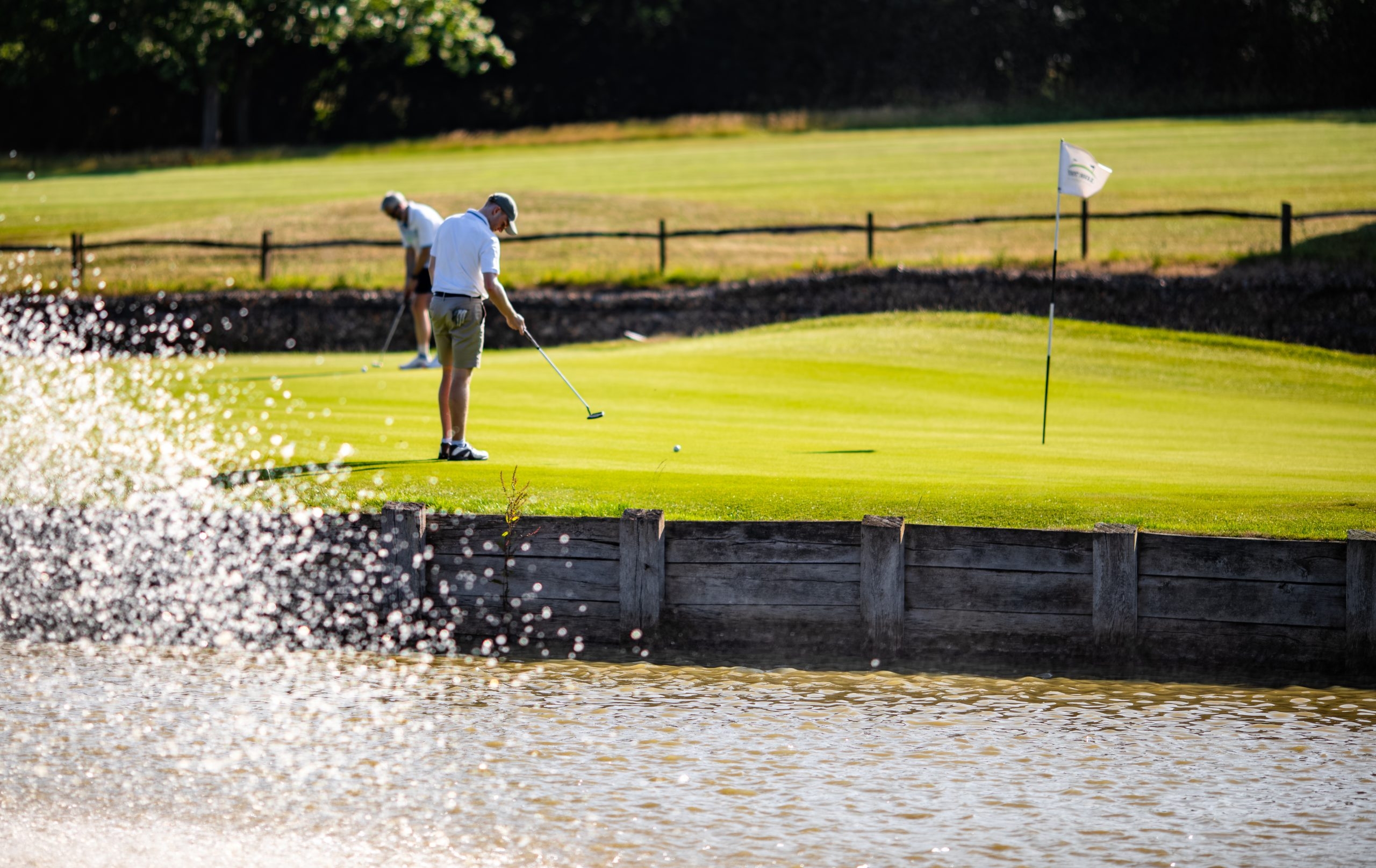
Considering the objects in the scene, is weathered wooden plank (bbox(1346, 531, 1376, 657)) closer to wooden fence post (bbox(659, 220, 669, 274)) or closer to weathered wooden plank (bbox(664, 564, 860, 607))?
weathered wooden plank (bbox(664, 564, 860, 607))

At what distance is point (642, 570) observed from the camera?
369 inches

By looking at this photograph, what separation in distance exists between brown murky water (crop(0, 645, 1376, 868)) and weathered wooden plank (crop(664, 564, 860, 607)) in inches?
20.5

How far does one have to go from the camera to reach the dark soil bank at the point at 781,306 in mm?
25188

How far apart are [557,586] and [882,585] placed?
6.87 ft

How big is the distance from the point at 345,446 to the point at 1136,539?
21.5 feet

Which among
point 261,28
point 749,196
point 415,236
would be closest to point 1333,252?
point 749,196

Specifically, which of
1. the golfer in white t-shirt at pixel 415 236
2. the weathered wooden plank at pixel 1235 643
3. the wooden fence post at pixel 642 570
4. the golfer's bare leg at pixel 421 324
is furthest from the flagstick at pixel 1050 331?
the golfer's bare leg at pixel 421 324

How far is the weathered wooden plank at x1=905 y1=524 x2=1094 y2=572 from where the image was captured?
29.6 ft

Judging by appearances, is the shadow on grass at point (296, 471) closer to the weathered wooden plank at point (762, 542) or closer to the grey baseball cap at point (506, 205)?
the grey baseball cap at point (506, 205)

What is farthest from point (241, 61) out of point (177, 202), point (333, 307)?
point (333, 307)

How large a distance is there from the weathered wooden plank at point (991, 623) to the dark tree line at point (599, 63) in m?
46.0

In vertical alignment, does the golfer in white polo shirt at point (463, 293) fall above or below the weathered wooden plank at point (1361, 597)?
above

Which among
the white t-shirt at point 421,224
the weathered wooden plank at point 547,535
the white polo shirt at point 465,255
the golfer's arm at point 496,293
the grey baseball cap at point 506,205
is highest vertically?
the white t-shirt at point 421,224

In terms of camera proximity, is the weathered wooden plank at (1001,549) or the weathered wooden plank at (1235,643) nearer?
the weathered wooden plank at (1235,643)
